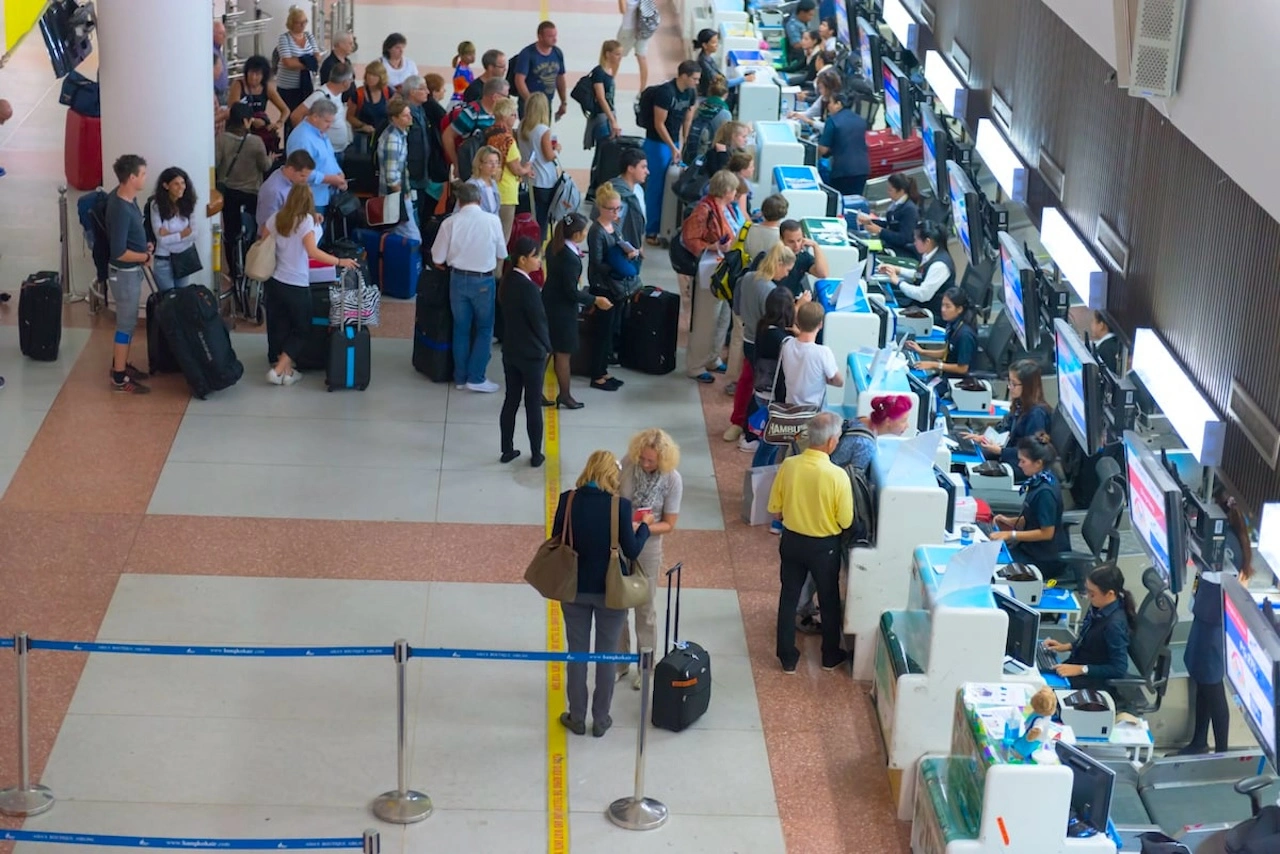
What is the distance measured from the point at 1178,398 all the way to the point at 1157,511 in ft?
4.82

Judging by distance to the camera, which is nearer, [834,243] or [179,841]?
[179,841]

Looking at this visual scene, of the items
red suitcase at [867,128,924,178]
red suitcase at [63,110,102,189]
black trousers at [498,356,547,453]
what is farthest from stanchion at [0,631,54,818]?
red suitcase at [867,128,924,178]

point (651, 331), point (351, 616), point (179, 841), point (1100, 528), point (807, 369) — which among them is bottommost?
point (351, 616)

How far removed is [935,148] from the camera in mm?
13773

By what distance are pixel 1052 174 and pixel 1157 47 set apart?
3349 mm

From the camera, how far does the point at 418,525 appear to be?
1014 cm

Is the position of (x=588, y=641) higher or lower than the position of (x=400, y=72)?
lower

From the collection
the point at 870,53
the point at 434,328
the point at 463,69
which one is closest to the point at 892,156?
the point at 870,53

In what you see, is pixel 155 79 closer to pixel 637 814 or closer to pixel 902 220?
pixel 902 220

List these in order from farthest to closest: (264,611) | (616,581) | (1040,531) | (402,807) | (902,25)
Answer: (902,25) → (1040,531) → (264,611) → (616,581) → (402,807)

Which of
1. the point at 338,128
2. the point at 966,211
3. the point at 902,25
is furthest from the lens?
the point at 902,25

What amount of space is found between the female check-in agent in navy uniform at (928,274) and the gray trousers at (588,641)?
532 centimetres

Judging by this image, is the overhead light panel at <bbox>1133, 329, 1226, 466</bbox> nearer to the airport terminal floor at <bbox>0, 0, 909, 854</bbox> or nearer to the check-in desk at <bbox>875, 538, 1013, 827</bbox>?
the check-in desk at <bbox>875, 538, 1013, 827</bbox>

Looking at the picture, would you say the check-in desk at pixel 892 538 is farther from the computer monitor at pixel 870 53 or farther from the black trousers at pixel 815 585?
the computer monitor at pixel 870 53
